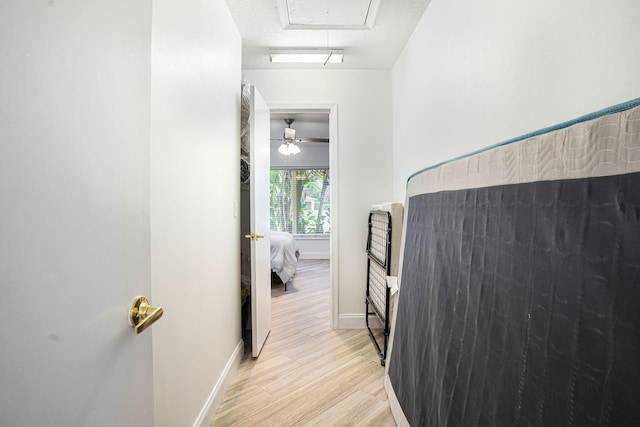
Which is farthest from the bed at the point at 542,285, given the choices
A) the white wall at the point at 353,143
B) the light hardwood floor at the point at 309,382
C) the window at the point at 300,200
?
the window at the point at 300,200

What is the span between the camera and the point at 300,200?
6.97 metres

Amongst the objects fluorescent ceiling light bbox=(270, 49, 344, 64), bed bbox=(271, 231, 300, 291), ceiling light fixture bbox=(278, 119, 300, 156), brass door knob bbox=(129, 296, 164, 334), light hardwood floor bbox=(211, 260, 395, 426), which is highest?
fluorescent ceiling light bbox=(270, 49, 344, 64)

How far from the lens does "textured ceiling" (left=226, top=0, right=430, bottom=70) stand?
6.25ft

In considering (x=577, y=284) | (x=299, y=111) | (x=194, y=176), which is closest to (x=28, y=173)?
(x=577, y=284)

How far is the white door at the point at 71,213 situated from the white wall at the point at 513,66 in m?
1.16

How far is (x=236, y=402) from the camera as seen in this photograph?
68.3 inches

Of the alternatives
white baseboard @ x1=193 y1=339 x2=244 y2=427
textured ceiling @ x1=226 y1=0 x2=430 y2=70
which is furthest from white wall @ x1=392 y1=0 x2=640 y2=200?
white baseboard @ x1=193 y1=339 x2=244 y2=427

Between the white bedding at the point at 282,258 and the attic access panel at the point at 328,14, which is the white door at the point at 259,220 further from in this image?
the white bedding at the point at 282,258

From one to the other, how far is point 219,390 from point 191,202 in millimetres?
1139

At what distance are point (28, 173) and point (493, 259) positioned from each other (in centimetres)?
103

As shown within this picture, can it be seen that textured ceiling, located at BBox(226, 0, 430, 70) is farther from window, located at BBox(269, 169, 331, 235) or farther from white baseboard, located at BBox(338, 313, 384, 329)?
window, located at BBox(269, 169, 331, 235)

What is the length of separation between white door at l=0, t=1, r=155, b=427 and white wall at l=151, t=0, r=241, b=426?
1.56 ft

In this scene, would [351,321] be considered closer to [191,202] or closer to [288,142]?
[191,202]

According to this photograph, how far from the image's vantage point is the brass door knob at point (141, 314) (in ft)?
2.03
